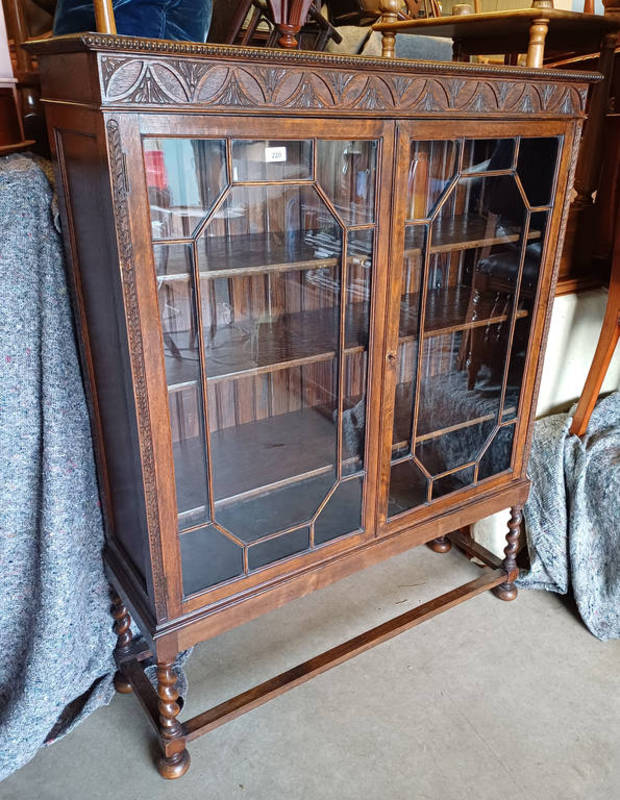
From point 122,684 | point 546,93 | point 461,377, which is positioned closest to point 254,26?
point 546,93

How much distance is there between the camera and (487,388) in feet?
4.24

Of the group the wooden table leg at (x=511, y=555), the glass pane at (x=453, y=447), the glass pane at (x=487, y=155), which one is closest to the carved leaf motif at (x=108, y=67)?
the glass pane at (x=487, y=155)

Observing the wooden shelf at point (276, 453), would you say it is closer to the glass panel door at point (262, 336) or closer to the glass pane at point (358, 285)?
the glass panel door at point (262, 336)

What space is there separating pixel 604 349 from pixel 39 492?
124cm

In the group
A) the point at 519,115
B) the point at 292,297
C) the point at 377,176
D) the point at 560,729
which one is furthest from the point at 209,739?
the point at 519,115

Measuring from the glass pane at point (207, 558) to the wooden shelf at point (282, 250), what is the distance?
1.28 ft

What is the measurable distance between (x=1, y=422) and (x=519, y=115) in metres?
0.96

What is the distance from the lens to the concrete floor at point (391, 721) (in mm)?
1112

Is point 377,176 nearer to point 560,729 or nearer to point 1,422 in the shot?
point 1,422

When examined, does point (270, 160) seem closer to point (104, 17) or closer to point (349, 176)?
point (349, 176)

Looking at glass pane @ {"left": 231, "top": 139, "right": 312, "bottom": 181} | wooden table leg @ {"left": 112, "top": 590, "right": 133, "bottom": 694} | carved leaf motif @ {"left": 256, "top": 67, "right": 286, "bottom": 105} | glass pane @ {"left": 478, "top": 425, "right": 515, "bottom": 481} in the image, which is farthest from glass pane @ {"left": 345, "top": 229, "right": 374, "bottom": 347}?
wooden table leg @ {"left": 112, "top": 590, "right": 133, "bottom": 694}

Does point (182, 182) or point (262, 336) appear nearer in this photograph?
point (182, 182)

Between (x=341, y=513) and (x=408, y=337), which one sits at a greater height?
(x=408, y=337)

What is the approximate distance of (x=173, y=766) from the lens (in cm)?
111
